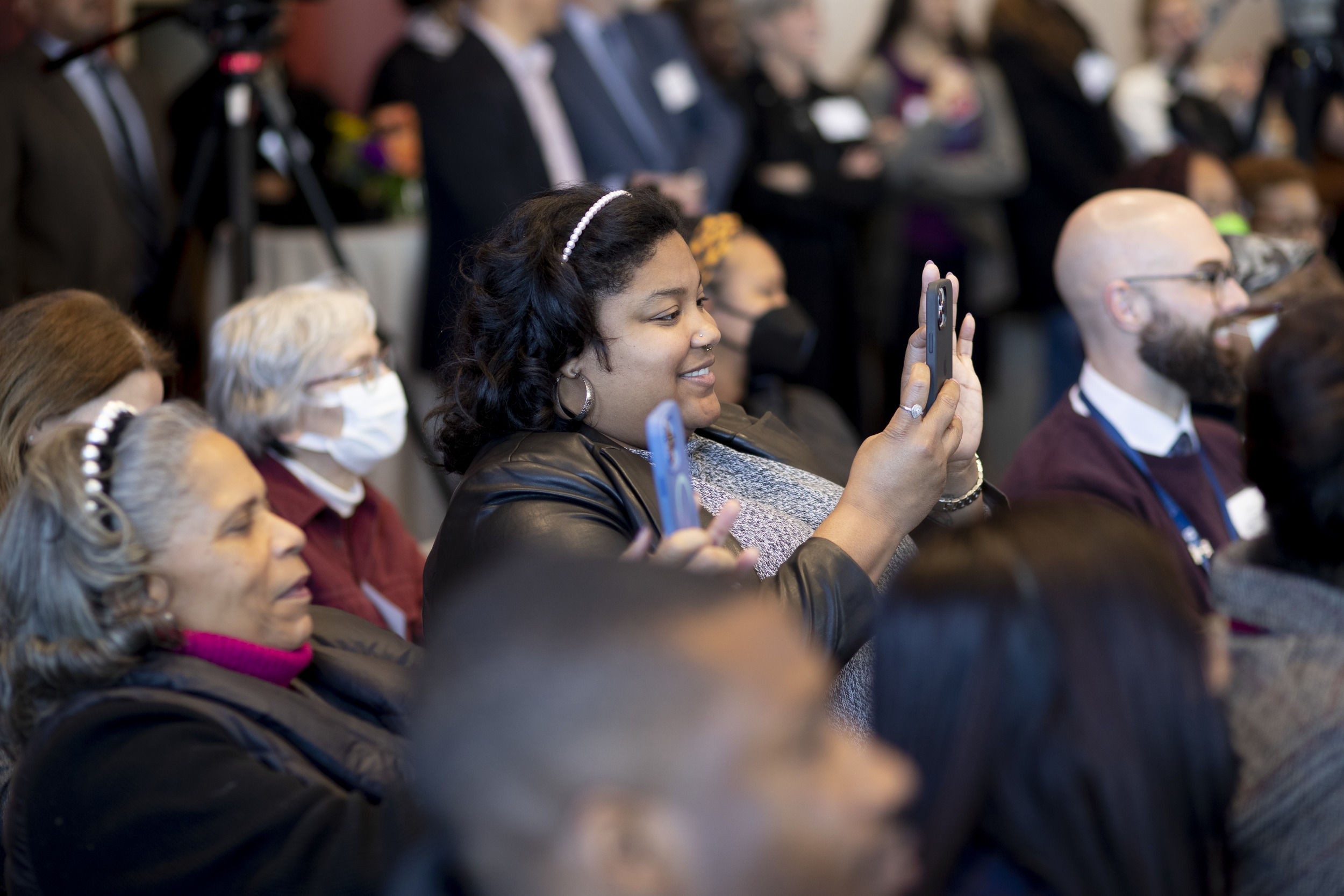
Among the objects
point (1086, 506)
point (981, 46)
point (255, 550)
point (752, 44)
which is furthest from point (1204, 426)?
point (981, 46)

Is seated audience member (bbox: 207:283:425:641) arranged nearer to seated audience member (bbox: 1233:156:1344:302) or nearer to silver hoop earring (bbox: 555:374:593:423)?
silver hoop earring (bbox: 555:374:593:423)

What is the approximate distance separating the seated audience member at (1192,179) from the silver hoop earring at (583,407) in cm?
229

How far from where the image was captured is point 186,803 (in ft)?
4.18

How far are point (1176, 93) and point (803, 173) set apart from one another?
1.64m

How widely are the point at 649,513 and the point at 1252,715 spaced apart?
2.41 ft

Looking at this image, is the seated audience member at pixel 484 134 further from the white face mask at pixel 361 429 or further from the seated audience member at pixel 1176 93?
the seated audience member at pixel 1176 93

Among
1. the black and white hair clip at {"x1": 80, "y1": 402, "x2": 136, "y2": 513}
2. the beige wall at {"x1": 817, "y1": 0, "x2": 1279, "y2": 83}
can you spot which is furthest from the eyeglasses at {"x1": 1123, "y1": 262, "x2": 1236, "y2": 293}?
the beige wall at {"x1": 817, "y1": 0, "x2": 1279, "y2": 83}

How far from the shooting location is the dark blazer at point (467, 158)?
11.8ft

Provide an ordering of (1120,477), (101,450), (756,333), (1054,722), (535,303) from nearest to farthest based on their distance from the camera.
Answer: (1054,722)
(101,450)
(535,303)
(1120,477)
(756,333)

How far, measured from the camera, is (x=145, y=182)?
361 centimetres

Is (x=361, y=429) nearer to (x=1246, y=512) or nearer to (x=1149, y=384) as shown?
(x=1149, y=384)

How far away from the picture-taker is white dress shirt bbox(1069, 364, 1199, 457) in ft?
7.73

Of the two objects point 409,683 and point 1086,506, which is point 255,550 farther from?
point 1086,506

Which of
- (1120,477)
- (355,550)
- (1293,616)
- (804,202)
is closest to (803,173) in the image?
(804,202)
